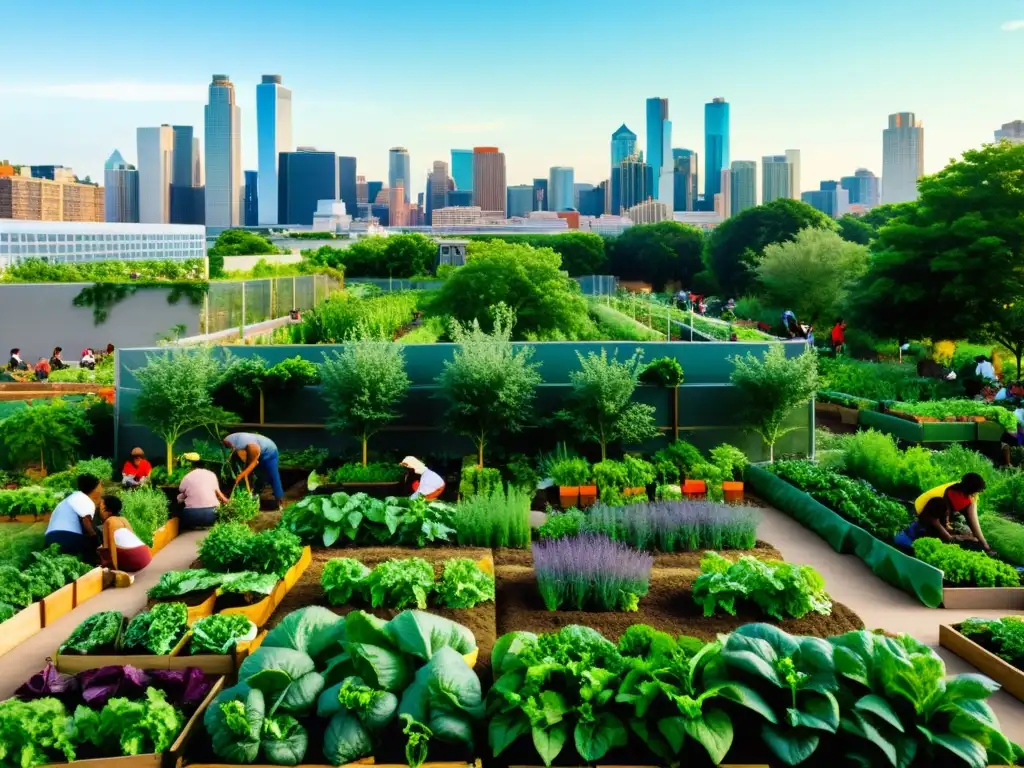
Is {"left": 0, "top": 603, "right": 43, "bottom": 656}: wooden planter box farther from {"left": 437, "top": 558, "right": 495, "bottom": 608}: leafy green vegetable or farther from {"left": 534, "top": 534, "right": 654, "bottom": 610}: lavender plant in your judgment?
{"left": 534, "top": 534, "right": 654, "bottom": 610}: lavender plant

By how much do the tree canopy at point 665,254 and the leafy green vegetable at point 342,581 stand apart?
82285 millimetres

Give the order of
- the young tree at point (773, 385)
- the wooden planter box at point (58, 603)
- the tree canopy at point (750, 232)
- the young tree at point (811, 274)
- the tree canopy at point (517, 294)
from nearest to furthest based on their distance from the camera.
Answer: the wooden planter box at point (58, 603) → the young tree at point (773, 385) → the tree canopy at point (517, 294) → the young tree at point (811, 274) → the tree canopy at point (750, 232)

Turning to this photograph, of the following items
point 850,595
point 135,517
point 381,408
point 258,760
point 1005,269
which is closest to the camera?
point 258,760

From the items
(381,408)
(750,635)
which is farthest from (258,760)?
(381,408)

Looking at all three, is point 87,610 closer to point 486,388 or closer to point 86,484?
point 86,484

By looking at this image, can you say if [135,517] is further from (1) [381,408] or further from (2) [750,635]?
(2) [750,635]

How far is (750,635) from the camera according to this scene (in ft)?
20.5

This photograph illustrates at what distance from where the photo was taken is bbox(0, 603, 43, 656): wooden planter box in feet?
27.0

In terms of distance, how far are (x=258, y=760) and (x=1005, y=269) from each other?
2430cm

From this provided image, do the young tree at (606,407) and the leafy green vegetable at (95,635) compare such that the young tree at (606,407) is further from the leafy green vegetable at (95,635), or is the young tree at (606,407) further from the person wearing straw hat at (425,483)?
the leafy green vegetable at (95,635)

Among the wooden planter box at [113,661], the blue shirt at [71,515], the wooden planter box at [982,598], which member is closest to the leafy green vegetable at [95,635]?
the wooden planter box at [113,661]

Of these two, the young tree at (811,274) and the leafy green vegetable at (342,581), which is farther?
the young tree at (811,274)

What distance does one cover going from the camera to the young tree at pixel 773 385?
1444 cm

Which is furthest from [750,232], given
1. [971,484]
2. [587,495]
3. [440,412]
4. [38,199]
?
[38,199]
